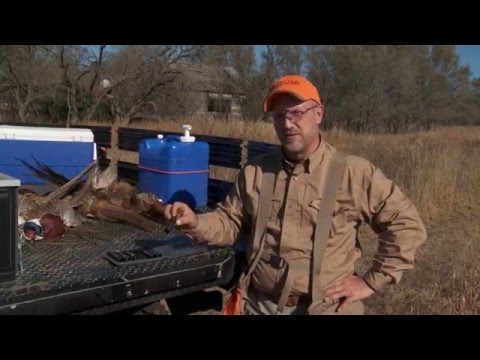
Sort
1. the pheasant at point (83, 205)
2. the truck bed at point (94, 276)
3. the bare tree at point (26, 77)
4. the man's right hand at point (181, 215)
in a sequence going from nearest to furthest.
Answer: the truck bed at point (94, 276), the man's right hand at point (181, 215), the pheasant at point (83, 205), the bare tree at point (26, 77)

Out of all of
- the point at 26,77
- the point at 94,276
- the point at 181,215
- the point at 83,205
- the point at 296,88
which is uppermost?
the point at 26,77

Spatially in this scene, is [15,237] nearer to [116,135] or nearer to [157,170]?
[157,170]

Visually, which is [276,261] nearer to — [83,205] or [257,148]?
[83,205]

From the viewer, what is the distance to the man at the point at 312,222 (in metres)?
2.46

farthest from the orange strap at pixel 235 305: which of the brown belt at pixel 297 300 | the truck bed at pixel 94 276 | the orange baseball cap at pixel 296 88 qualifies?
the orange baseball cap at pixel 296 88

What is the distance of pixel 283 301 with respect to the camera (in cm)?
250

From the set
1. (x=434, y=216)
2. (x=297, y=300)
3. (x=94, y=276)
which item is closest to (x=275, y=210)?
(x=297, y=300)

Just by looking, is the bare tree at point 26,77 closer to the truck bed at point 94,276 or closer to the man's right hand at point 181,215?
the truck bed at point 94,276

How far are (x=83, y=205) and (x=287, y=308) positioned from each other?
159cm

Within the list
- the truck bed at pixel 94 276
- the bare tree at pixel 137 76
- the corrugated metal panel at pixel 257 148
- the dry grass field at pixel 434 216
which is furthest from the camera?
the bare tree at pixel 137 76

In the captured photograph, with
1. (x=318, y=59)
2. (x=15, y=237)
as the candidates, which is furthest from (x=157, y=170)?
(x=318, y=59)

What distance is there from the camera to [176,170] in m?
4.07
